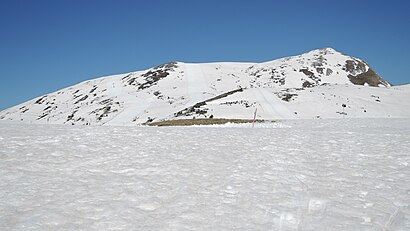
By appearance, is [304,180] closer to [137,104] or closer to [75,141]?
[75,141]

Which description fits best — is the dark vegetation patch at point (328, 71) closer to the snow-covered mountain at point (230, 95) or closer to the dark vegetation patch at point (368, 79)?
the snow-covered mountain at point (230, 95)

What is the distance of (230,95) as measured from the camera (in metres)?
56.2

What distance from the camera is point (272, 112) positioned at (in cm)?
4347

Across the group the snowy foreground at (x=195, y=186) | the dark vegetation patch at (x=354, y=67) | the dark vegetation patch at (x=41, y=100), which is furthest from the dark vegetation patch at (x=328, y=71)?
the snowy foreground at (x=195, y=186)

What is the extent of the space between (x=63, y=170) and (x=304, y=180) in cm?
614

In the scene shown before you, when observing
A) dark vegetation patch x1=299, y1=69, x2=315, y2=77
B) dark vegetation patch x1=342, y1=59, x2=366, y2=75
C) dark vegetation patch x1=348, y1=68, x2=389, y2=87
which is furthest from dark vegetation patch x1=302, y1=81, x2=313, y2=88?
dark vegetation patch x1=342, y1=59, x2=366, y2=75

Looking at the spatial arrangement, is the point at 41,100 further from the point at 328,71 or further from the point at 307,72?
the point at 328,71

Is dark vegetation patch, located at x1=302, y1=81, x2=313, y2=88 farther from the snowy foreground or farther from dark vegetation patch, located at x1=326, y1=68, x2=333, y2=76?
the snowy foreground

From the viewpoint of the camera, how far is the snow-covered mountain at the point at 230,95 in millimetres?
46969

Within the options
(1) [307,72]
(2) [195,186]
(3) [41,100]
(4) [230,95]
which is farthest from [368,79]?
(2) [195,186]

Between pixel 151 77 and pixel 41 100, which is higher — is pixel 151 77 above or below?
above

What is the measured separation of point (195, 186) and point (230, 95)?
49381 millimetres

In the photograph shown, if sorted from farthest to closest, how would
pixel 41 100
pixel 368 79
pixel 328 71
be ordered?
1. pixel 368 79
2. pixel 328 71
3. pixel 41 100

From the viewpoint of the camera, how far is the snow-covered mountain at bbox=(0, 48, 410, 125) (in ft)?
154
